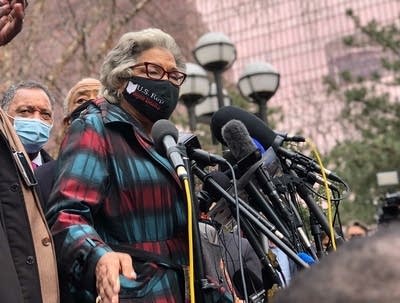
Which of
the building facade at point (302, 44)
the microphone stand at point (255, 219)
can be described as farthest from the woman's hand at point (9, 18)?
the building facade at point (302, 44)

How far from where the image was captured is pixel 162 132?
8.46ft

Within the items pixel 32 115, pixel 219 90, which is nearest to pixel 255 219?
pixel 32 115

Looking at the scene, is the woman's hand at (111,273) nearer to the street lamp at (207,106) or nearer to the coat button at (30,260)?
the coat button at (30,260)

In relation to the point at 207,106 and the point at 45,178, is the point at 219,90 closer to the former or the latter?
the point at 207,106

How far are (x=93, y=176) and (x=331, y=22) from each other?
32108 mm

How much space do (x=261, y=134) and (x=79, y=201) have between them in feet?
2.93

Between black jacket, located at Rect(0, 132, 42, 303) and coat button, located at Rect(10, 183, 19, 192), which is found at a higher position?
coat button, located at Rect(10, 183, 19, 192)

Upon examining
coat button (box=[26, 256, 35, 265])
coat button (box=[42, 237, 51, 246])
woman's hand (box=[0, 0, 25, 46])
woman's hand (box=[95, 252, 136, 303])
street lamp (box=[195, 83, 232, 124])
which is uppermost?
woman's hand (box=[0, 0, 25, 46])

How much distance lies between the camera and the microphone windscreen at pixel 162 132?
8.45 ft

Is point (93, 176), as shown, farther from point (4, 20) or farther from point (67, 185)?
point (4, 20)

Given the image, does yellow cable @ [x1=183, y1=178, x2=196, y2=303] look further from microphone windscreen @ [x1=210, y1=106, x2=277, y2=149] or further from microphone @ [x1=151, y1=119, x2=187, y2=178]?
microphone windscreen @ [x1=210, y1=106, x2=277, y2=149]

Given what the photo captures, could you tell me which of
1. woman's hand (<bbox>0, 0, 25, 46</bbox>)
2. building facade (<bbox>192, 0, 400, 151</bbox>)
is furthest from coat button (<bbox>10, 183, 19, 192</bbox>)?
building facade (<bbox>192, 0, 400, 151</bbox>)

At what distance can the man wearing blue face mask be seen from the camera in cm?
366

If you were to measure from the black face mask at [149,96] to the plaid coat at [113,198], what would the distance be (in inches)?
6.3
